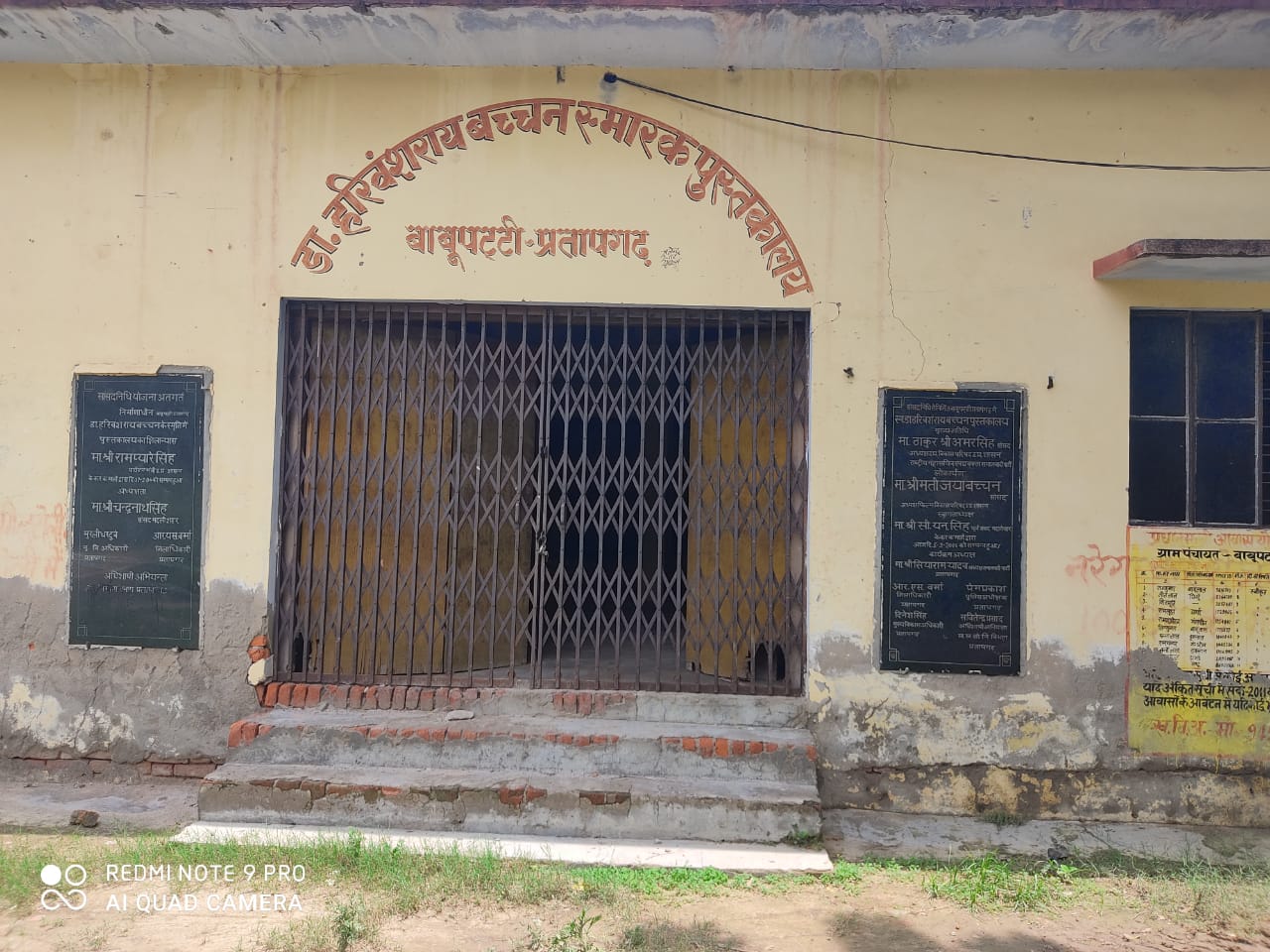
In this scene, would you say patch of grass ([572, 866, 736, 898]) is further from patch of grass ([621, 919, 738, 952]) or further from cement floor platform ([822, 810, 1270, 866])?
cement floor platform ([822, 810, 1270, 866])

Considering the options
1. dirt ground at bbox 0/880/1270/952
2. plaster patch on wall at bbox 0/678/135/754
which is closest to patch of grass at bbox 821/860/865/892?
dirt ground at bbox 0/880/1270/952

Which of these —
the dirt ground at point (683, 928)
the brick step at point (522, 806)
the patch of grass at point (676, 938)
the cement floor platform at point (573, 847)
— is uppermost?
the brick step at point (522, 806)

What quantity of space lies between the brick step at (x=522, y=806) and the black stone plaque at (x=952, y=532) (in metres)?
1.16

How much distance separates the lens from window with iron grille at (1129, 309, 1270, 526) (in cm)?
505

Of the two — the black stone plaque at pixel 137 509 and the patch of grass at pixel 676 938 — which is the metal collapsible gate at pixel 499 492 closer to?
the black stone plaque at pixel 137 509

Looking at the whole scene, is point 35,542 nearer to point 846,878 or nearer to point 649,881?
point 649,881

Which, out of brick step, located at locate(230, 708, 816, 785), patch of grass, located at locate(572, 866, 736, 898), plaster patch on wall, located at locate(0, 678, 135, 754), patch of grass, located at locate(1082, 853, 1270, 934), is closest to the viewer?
patch of grass, located at locate(1082, 853, 1270, 934)

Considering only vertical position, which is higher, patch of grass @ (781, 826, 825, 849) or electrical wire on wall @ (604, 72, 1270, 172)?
electrical wire on wall @ (604, 72, 1270, 172)

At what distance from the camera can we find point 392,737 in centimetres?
489

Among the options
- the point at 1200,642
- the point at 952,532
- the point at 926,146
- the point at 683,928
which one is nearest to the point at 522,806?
the point at 683,928

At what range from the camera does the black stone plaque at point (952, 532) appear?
5.02 metres

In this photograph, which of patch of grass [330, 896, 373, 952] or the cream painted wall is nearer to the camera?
patch of grass [330, 896, 373, 952]

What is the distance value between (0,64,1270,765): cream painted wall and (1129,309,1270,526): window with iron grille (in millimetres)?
154

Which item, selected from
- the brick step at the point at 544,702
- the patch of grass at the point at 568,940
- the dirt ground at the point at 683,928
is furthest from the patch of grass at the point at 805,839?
the patch of grass at the point at 568,940
